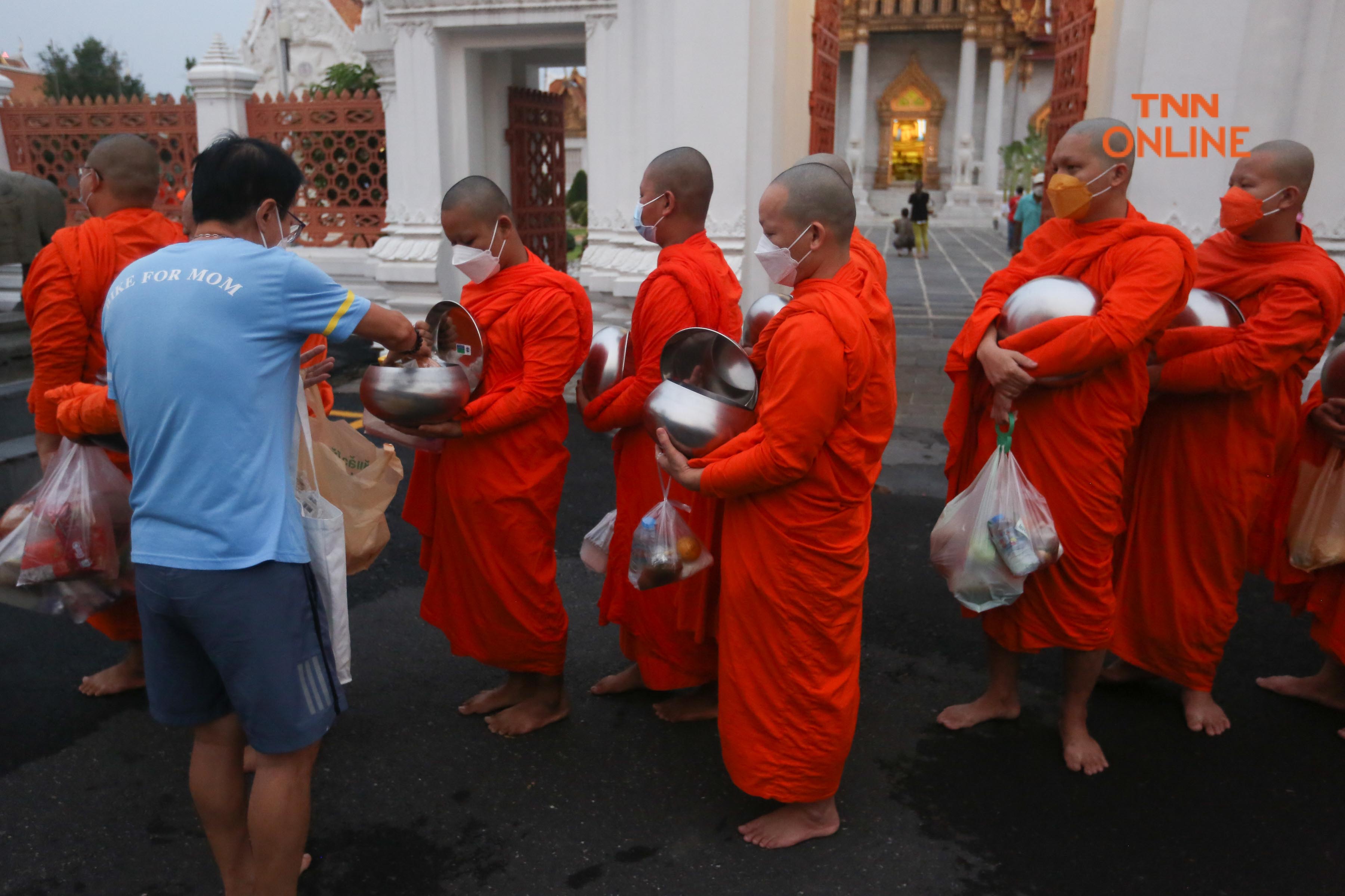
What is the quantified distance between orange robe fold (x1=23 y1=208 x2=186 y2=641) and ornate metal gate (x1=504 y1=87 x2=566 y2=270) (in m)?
5.54

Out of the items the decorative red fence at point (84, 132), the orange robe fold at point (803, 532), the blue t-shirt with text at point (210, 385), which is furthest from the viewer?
the decorative red fence at point (84, 132)

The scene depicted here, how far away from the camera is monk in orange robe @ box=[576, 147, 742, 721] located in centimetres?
Result: 313

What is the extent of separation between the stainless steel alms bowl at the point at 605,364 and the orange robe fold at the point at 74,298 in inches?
58.5

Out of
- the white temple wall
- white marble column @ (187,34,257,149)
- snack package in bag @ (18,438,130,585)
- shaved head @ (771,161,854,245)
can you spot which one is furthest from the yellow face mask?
white marble column @ (187,34,257,149)

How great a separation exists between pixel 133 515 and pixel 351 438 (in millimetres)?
964

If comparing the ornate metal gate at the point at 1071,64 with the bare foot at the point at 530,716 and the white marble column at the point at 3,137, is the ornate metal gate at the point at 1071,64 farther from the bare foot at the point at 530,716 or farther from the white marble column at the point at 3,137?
the white marble column at the point at 3,137

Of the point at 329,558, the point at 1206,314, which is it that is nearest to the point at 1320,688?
the point at 1206,314

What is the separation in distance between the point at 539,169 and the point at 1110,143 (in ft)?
23.4

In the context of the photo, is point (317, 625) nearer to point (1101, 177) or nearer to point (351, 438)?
point (351, 438)

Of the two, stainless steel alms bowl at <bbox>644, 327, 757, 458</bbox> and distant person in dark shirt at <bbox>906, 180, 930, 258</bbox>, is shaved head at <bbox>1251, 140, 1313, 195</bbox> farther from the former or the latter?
distant person in dark shirt at <bbox>906, 180, 930, 258</bbox>

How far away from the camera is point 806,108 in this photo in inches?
331

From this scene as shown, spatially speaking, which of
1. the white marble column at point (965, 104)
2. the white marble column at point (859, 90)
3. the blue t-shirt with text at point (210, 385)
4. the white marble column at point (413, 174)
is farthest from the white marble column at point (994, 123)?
the blue t-shirt with text at point (210, 385)

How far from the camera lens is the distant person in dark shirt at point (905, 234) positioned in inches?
824

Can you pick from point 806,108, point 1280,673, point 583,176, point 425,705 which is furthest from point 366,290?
point 583,176
